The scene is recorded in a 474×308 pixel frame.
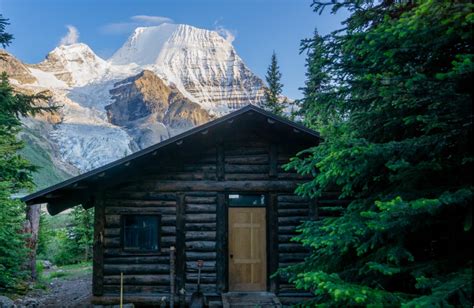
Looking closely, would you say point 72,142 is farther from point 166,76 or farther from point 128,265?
point 128,265

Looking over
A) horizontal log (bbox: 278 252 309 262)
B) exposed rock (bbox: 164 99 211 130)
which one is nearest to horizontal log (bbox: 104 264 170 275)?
horizontal log (bbox: 278 252 309 262)

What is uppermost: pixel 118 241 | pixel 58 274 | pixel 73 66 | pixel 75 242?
pixel 73 66

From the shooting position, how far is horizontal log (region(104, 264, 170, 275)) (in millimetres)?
9930

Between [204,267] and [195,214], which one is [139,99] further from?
[204,267]

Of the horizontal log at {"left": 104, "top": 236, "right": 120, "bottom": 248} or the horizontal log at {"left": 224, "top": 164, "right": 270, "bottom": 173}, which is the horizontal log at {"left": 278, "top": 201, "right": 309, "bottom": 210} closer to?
the horizontal log at {"left": 224, "top": 164, "right": 270, "bottom": 173}

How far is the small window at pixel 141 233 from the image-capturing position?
10109mm

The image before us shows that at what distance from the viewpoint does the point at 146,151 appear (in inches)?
366

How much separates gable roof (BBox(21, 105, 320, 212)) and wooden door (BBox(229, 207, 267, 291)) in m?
2.31

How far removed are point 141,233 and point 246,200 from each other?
2.81m

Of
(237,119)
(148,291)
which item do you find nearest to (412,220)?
(237,119)

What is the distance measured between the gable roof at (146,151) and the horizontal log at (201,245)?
2.53 m

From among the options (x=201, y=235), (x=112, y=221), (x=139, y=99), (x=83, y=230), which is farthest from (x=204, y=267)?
(x=139, y=99)

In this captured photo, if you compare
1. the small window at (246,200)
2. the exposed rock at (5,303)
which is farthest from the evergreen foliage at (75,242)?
the small window at (246,200)

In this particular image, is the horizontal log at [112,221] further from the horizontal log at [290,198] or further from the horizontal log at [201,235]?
the horizontal log at [290,198]
